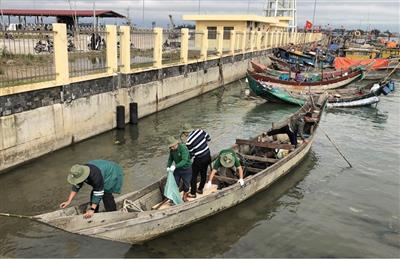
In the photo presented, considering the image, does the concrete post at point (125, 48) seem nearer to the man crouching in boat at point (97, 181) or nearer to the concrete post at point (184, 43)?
the concrete post at point (184, 43)

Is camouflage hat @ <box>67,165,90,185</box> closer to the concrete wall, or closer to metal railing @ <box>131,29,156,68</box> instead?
the concrete wall

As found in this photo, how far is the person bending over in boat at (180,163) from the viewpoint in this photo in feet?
25.3

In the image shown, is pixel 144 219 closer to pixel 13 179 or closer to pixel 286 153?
pixel 13 179

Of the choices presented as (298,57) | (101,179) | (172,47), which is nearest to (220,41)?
(172,47)

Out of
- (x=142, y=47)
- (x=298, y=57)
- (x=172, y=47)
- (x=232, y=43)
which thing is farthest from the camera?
(x=298, y=57)

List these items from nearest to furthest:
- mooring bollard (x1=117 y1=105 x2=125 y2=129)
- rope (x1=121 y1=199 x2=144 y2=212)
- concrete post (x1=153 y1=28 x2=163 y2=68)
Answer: rope (x1=121 y1=199 x2=144 y2=212)
mooring bollard (x1=117 y1=105 x2=125 y2=129)
concrete post (x1=153 y1=28 x2=163 y2=68)

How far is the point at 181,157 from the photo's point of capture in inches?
311

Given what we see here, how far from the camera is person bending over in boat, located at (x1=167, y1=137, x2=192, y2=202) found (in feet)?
25.3

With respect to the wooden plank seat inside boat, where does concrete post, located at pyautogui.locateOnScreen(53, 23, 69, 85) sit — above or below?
above

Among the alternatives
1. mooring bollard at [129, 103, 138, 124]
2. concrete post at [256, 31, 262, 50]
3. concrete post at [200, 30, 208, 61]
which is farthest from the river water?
concrete post at [256, 31, 262, 50]

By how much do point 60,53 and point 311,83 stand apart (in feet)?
56.6

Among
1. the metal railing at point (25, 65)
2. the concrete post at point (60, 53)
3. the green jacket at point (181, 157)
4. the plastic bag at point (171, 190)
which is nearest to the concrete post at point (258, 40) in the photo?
the metal railing at point (25, 65)

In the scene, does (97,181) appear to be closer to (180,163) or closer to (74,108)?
(180,163)

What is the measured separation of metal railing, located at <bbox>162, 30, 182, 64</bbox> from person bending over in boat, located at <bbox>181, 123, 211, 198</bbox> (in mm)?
11988
